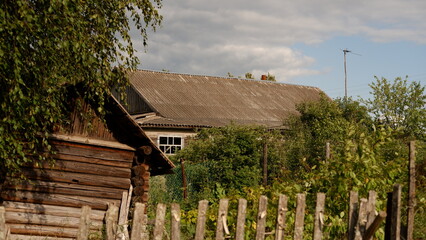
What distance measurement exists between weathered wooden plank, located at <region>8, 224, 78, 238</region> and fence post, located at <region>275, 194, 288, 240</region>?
6.70 m

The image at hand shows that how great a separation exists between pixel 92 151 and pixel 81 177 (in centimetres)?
53

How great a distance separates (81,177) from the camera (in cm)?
1145

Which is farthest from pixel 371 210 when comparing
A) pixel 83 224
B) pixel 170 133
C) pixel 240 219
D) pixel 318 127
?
pixel 170 133

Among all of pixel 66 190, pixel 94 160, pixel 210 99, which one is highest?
pixel 210 99

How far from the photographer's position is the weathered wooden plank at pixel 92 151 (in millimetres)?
11281

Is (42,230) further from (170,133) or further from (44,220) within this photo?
(170,133)

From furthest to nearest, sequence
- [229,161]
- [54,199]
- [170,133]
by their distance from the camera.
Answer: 1. [170,133]
2. [229,161]
3. [54,199]

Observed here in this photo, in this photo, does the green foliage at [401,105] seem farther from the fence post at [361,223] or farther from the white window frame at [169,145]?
the fence post at [361,223]

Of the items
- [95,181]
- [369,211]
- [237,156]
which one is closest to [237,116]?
[237,156]

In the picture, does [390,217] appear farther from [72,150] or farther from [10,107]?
[72,150]

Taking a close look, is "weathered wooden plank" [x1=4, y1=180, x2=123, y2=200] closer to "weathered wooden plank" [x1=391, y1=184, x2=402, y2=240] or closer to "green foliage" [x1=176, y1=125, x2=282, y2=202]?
"green foliage" [x1=176, y1=125, x2=282, y2=202]

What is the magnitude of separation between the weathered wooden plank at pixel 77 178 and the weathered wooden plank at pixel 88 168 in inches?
2.9

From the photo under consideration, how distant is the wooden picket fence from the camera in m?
5.03

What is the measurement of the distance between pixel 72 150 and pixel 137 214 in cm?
676
